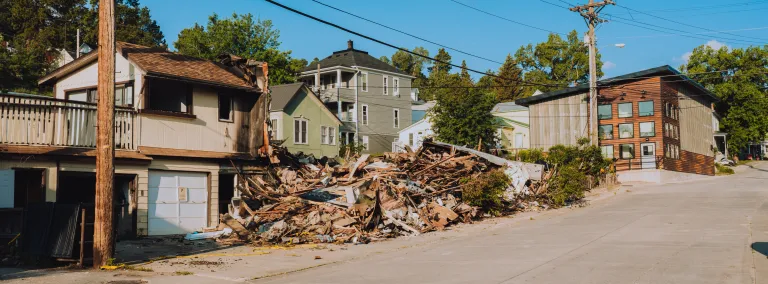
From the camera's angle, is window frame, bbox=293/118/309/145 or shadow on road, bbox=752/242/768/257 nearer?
shadow on road, bbox=752/242/768/257

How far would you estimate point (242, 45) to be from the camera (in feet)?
219

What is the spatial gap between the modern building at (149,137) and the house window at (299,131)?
21.0 m

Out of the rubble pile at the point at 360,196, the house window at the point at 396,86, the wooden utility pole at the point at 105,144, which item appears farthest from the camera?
the house window at the point at 396,86

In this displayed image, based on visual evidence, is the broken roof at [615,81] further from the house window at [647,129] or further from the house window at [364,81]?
the house window at [364,81]

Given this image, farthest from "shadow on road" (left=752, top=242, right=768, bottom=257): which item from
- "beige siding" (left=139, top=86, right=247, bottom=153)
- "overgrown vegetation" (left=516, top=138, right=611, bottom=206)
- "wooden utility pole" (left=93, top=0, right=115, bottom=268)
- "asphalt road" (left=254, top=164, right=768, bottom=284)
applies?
"beige siding" (left=139, top=86, right=247, bottom=153)

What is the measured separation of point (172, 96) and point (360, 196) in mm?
7127

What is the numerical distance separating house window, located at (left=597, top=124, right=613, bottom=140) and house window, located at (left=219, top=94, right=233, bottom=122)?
3403 centimetres

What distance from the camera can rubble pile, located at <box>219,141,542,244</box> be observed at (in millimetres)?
18609

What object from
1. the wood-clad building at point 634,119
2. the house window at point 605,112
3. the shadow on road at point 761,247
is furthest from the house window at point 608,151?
the shadow on road at point 761,247

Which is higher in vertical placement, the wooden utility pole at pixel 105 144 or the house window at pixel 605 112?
the house window at pixel 605 112

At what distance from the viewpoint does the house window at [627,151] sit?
46.8 metres

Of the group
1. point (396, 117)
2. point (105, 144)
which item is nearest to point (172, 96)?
point (105, 144)

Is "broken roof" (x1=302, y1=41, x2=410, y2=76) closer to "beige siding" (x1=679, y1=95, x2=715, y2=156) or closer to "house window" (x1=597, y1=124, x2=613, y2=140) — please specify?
"house window" (x1=597, y1=124, x2=613, y2=140)

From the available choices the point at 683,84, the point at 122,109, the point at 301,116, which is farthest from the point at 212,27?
the point at 122,109
